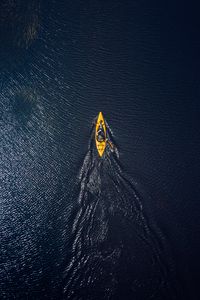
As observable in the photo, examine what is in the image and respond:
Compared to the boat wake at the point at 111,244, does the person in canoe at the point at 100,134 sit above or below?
above

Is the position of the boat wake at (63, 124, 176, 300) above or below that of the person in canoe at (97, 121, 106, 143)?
below

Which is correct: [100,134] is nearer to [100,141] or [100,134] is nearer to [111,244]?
[100,141]

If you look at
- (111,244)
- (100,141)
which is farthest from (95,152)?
(111,244)

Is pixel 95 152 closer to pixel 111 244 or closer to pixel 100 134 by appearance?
pixel 100 134

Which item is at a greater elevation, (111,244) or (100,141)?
(100,141)

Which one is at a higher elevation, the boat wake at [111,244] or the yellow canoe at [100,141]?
the yellow canoe at [100,141]

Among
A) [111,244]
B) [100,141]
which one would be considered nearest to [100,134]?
[100,141]
